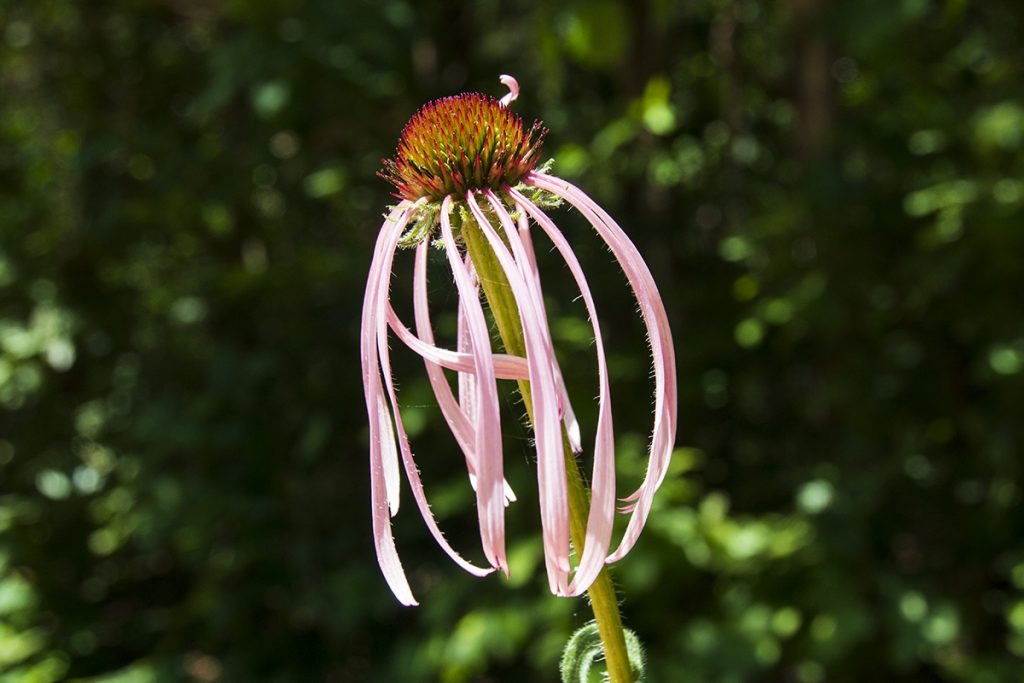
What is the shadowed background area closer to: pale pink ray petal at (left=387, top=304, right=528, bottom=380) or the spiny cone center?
the spiny cone center

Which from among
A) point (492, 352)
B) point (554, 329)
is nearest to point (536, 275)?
point (492, 352)

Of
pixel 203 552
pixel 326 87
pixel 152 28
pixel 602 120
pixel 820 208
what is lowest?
pixel 203 552

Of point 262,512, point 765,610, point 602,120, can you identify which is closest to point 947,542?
point 765,610

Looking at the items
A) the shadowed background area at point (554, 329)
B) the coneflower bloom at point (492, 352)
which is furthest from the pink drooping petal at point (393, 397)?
the shadowed background area at point (554, 329)

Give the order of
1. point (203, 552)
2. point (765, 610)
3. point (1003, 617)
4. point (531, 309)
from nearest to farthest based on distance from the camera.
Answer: point (531, 309) < point (765, 610) < point (1003, 617) < point (203, 552)

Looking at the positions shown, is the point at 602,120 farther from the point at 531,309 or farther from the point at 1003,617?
the point at 531,309

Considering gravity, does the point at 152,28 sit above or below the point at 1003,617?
above

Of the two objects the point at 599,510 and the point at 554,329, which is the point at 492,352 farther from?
the point at 554,329

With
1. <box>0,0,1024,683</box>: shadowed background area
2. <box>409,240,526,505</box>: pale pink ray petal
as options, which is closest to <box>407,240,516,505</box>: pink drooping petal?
<box>409,240,526,505</box>: pale pink ray petal
